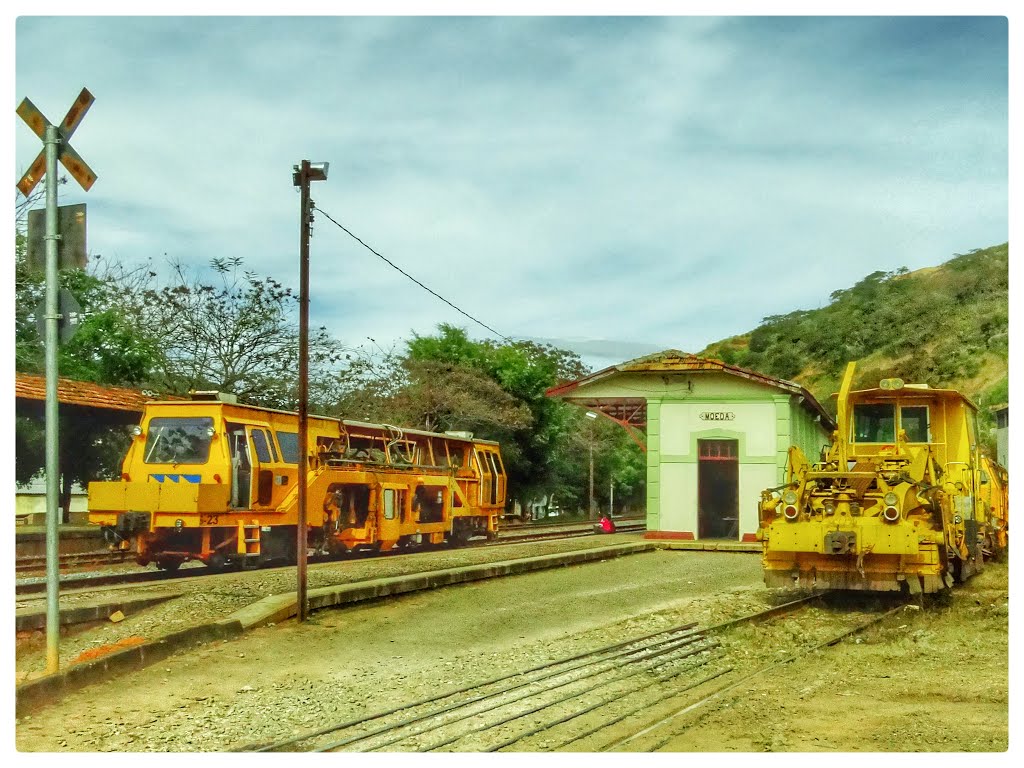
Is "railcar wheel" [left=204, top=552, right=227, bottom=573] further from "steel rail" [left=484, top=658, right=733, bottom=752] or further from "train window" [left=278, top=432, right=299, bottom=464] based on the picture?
"steel rail" [left=484, top=658, right=733, bottom=752]

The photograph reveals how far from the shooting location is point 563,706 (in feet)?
25.4

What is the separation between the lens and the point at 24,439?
13016mm

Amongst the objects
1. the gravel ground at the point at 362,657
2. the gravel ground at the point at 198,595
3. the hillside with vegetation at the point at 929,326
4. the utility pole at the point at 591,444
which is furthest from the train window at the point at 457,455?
the hillside with vegetation at the point at 929,326

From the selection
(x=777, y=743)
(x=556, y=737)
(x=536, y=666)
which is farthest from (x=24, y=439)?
(x=777, y=743)

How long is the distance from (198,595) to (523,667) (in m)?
4.92

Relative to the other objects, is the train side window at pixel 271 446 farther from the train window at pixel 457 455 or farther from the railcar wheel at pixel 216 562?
the train window at pixel 457 455

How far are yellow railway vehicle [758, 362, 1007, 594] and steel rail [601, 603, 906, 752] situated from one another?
1.49ft

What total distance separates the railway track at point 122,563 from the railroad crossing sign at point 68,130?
370 cm

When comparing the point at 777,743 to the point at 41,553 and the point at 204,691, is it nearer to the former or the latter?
the point at 204,691

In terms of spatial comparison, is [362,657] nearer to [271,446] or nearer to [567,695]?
[567,695]

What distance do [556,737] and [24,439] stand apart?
9.17 meters

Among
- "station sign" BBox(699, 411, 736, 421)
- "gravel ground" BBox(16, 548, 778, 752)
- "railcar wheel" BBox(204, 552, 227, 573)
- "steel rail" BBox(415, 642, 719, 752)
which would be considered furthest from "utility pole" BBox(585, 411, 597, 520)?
"steel rail" BBox(415, 642, 719, 752)

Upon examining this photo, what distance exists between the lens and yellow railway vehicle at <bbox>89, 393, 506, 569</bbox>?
46.9ft

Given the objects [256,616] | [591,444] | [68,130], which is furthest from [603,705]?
[591,444]
